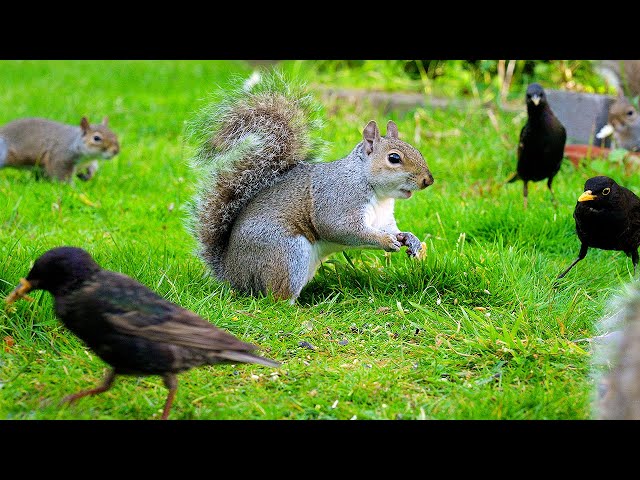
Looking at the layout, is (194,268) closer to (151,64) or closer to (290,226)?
(290,226)

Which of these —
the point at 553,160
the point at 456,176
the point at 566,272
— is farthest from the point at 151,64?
the point at 566,272

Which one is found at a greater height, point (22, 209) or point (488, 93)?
point (488, 93)

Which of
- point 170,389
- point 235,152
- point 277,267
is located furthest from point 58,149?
point 170,389

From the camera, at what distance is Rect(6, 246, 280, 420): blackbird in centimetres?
266

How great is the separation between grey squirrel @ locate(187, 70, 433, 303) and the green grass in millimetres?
173

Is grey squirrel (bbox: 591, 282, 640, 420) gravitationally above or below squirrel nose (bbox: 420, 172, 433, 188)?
below

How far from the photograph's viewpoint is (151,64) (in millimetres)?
12609

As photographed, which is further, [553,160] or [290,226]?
[553,160]

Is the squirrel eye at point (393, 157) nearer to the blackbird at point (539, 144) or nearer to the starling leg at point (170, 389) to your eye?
the blackbird at point (539, 144)

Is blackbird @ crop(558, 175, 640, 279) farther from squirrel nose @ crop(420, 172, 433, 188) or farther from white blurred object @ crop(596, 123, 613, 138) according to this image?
white blurred object @ crop(596, 123, 613, 138)

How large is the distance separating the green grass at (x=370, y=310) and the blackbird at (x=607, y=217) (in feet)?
0.58

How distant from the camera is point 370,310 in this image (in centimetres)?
383

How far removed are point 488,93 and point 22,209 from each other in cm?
461

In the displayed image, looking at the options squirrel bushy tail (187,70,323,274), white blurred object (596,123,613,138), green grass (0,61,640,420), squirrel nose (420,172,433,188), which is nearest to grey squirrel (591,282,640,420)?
green grass (0,61,640,420)
